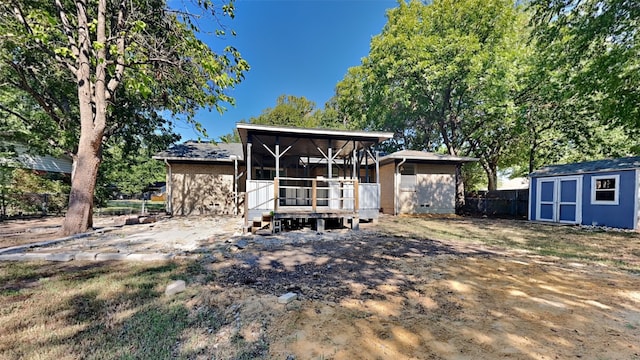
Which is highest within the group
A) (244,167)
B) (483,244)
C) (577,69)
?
(577,69)

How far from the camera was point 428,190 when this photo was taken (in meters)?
14.0

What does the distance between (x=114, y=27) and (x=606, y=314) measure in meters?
12.5

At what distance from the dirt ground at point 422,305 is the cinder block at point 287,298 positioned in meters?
0.06

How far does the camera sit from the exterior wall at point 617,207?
8.60 meters

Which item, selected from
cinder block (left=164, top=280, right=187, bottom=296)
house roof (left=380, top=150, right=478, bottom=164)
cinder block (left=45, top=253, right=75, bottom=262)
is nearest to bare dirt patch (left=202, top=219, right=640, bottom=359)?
cinder block (left=164, top=280, right=187, bottom=296)

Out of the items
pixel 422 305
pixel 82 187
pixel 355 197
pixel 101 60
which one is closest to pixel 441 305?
pixel 422 305

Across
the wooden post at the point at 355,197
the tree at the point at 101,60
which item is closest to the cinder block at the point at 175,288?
the tree at the point at 101,60

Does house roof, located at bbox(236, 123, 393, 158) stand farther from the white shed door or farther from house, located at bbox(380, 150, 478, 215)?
the white shed door

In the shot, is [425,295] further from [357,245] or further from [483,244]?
[483,244]

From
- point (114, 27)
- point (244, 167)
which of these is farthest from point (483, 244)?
point (114, 27)

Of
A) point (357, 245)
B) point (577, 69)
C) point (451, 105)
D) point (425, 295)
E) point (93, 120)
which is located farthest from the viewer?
point (451, 105)

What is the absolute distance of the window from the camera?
9.05 m

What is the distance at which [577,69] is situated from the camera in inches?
397

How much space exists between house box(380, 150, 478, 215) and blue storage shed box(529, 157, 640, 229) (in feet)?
11.6
